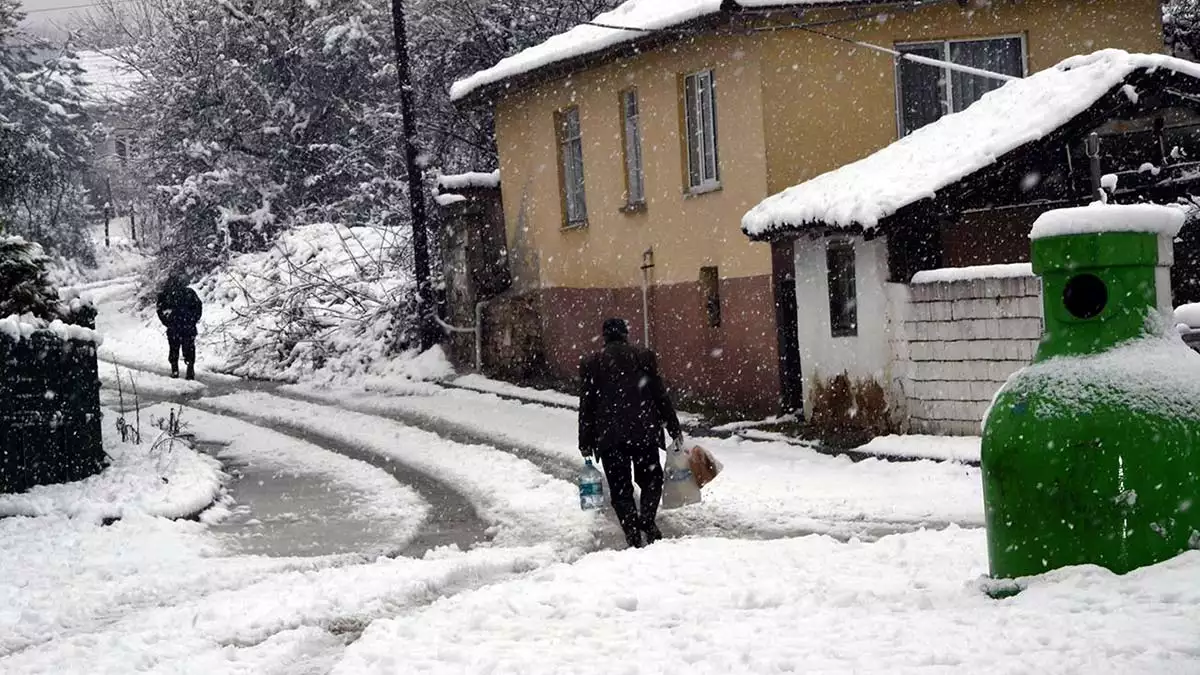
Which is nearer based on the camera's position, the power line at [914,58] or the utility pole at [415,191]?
the power line at [914,58]

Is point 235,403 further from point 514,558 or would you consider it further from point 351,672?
point 351,672

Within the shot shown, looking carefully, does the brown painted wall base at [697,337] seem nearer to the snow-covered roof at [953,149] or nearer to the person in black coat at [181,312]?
the snow-covered roof at [953,149]

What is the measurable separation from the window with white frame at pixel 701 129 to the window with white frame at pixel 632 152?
4.95 feet

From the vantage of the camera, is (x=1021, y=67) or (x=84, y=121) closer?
(x=1021, y=67)

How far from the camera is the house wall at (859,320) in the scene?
15.6 m

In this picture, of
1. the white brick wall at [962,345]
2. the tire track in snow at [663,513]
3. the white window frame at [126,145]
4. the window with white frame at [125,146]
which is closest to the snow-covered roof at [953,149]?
the white brick wall at [962,345]

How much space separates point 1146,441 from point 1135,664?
3.24 feet

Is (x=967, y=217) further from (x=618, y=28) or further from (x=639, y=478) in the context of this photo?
(x=639, y=478)

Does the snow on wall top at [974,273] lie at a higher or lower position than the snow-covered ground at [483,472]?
higher

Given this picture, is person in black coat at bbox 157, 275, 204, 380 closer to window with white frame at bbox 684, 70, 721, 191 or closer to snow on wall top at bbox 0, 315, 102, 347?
window with white frame at bbox 684, 70, 721, 191

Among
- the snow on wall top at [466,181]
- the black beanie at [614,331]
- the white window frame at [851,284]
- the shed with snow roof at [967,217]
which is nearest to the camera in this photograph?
the black beanie at [614,331]

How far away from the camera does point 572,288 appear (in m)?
23.9

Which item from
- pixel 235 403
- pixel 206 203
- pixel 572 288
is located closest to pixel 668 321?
pixel 572 288

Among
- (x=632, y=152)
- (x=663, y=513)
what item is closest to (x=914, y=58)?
(x=632, y=152)
